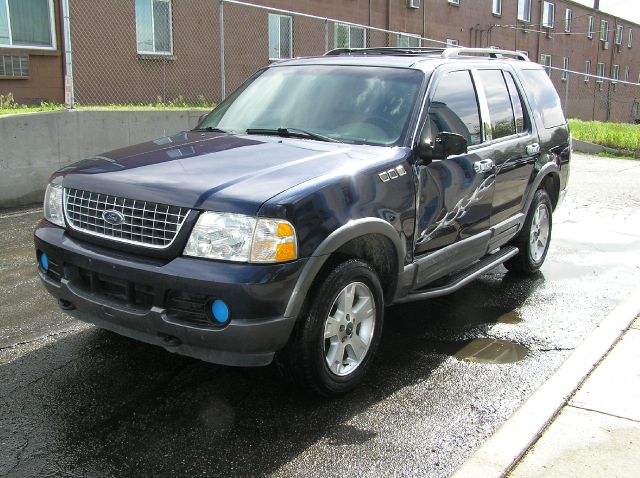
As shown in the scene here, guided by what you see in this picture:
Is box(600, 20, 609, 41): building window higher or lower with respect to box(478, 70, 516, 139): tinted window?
higher

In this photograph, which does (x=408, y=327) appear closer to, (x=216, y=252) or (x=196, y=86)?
(x=216, y=252)

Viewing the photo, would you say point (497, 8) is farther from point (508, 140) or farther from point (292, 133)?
point (292, 133)

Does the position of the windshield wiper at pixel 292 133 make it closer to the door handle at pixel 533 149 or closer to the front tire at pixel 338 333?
the front tire at pixel 338 333

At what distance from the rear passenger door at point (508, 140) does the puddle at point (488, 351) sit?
99cm

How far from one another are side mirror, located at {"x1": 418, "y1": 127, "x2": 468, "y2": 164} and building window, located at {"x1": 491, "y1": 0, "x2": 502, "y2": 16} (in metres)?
29.0

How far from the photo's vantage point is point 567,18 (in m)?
38.0

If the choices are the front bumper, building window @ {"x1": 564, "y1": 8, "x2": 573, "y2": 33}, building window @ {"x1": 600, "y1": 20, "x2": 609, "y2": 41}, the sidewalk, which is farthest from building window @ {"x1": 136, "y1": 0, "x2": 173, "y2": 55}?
building window @ {"x1": 600, "y1": 20, "x2": 609, "y2": 41}

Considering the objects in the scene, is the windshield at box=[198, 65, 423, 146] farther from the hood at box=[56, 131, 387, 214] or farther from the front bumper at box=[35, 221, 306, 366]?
the front bumper at box=[35, 221, 306, 366]

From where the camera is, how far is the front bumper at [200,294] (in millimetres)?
3121

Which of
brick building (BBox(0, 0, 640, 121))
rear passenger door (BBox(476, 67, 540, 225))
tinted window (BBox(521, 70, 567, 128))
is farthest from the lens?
brick building (BBox(0, 0, 640, 121))

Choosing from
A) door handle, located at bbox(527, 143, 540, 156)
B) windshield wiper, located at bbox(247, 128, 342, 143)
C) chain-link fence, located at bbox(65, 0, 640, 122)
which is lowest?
door handle, located at bbox(527, 143, 540, 156)

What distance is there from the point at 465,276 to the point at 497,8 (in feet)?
96.1

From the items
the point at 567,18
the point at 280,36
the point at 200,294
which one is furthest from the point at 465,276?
the point at 567,18

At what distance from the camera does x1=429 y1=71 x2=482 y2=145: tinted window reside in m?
4.47
